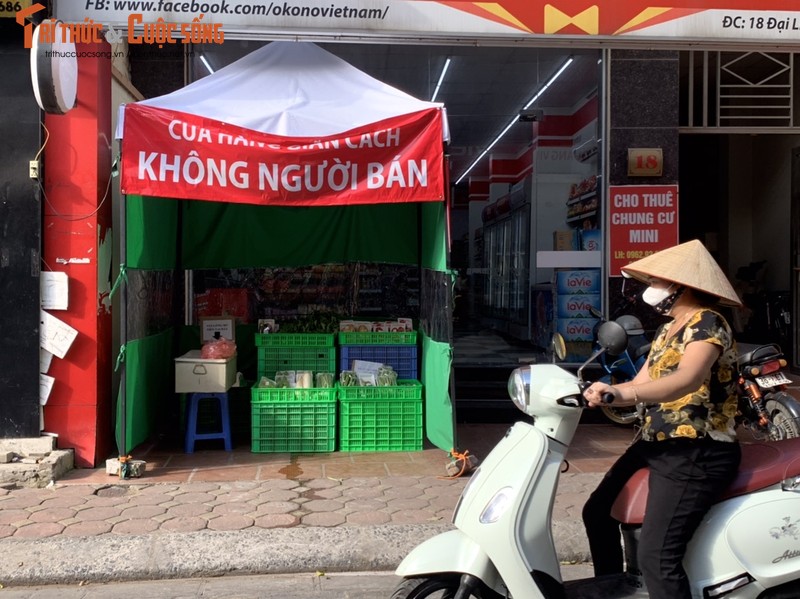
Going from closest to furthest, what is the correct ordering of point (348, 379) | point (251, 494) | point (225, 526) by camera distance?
point (225, 526), point (251, 494), point (348, 379)

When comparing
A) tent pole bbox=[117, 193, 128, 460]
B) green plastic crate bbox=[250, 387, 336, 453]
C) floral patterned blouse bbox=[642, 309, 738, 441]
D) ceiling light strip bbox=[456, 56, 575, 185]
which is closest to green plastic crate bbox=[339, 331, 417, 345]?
green plastic crate bbox=[250, 387, 336, 453]

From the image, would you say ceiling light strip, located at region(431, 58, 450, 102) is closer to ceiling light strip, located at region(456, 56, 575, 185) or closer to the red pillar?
ceiling light strip, located at region(456, 56, 575, 185)

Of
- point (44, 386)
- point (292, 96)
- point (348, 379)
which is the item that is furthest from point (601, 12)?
point (44, 386)

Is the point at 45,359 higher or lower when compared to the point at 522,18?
lower

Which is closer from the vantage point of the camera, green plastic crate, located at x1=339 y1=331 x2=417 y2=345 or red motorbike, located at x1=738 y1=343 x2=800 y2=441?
A: red motorbike, located at x1=738 y1=343 x2=800 y2=441

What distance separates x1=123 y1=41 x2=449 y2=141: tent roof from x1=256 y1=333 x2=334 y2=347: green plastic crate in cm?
197

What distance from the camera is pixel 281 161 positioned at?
5938mm

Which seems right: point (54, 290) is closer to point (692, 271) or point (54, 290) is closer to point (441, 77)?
point (692, 271)

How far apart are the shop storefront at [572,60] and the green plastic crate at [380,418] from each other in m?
0.51

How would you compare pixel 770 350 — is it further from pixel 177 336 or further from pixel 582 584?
pixel 177 336

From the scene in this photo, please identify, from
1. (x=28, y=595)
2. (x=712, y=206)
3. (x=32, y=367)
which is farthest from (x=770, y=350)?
(x=712, y=206)

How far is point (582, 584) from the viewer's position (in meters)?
3.14

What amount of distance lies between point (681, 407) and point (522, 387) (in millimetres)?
606

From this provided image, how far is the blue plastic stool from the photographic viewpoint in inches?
262
